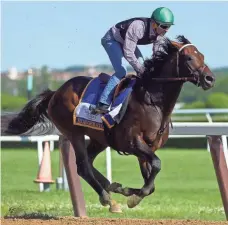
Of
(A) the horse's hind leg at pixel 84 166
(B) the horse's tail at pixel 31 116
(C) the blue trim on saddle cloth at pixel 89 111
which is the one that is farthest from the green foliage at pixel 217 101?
(C) the blue trim on saddle cloth at pixel 89 111

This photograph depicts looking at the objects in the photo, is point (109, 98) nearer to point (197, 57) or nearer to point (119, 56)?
point (119, 56)

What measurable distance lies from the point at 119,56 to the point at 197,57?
822 mm

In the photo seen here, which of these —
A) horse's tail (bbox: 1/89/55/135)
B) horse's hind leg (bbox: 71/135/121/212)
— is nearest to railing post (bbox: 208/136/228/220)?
horse's hind leg (bbox: 71/135/121/212)

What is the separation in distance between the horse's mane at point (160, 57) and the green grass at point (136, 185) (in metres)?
1.56

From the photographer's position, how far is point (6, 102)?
27.0 m

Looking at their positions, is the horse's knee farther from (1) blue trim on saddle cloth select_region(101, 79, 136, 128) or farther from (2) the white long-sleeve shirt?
(2) the white long-sleeve shirt

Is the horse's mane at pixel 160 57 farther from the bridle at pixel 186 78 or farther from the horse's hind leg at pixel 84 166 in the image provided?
the horse's hind leg at pixel 84 166

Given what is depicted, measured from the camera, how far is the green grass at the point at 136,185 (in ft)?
28.8

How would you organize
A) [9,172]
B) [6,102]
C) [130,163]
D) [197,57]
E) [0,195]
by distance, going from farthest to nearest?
[6,102] < [130,163] < [9,172] < [0,195] < [197,57]

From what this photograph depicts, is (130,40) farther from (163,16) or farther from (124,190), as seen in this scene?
(124,190)

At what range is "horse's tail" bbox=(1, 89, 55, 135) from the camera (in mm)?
8859

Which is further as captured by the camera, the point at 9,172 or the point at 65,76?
the point at 65,76

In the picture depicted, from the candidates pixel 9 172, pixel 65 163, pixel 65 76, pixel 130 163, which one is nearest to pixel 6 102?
pixel 65 76

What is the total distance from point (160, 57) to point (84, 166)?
4.12 feet
